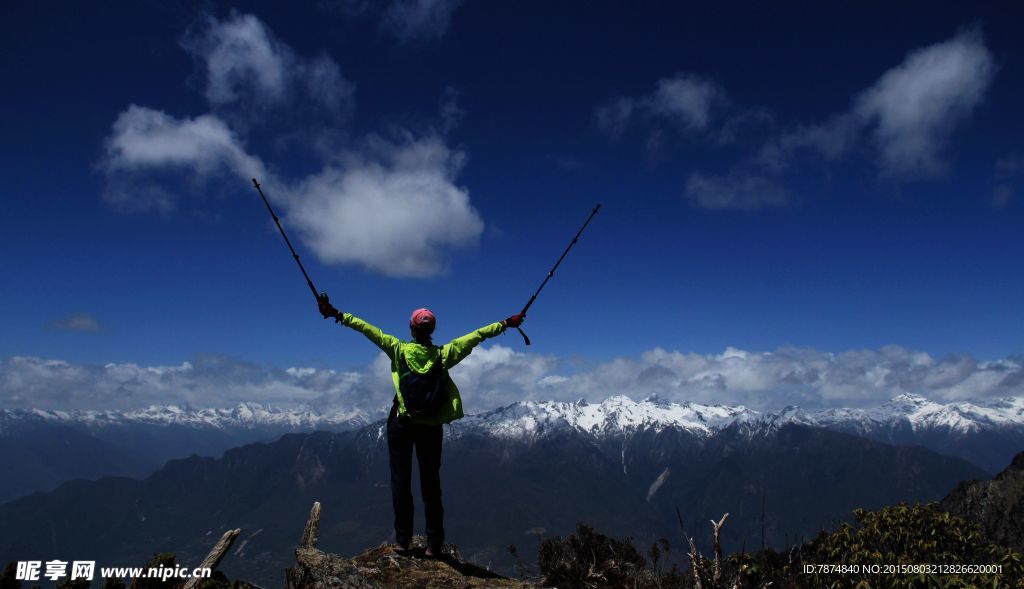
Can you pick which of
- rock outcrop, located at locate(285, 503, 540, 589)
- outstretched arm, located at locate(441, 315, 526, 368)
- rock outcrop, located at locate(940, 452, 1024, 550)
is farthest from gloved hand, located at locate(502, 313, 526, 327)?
rock outcrop, located at locate(940, 452, 1024, 550)

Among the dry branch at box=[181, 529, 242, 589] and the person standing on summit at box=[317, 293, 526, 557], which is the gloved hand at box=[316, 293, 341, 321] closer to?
the person standing on summit at box=[317, 293, 526, 557]

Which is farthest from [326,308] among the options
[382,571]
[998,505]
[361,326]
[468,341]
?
[998,505]

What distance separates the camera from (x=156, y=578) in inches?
360

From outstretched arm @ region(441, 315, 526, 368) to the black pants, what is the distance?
1278 millimetres

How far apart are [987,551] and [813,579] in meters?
8.20

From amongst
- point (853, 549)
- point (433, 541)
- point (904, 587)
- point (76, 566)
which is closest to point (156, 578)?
point (76, 566)

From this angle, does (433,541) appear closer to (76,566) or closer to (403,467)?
(403,467)

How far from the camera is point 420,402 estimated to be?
9.80 meters

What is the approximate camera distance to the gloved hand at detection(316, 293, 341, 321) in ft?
33.2

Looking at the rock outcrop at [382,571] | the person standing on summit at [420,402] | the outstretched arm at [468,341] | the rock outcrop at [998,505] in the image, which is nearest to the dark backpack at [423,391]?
the person standing on summit at [420,402]

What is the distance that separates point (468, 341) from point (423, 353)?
0.91 m

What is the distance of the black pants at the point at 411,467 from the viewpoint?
403 inches

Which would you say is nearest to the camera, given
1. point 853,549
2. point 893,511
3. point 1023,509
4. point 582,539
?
point 853,549

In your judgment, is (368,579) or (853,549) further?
(853,549)
